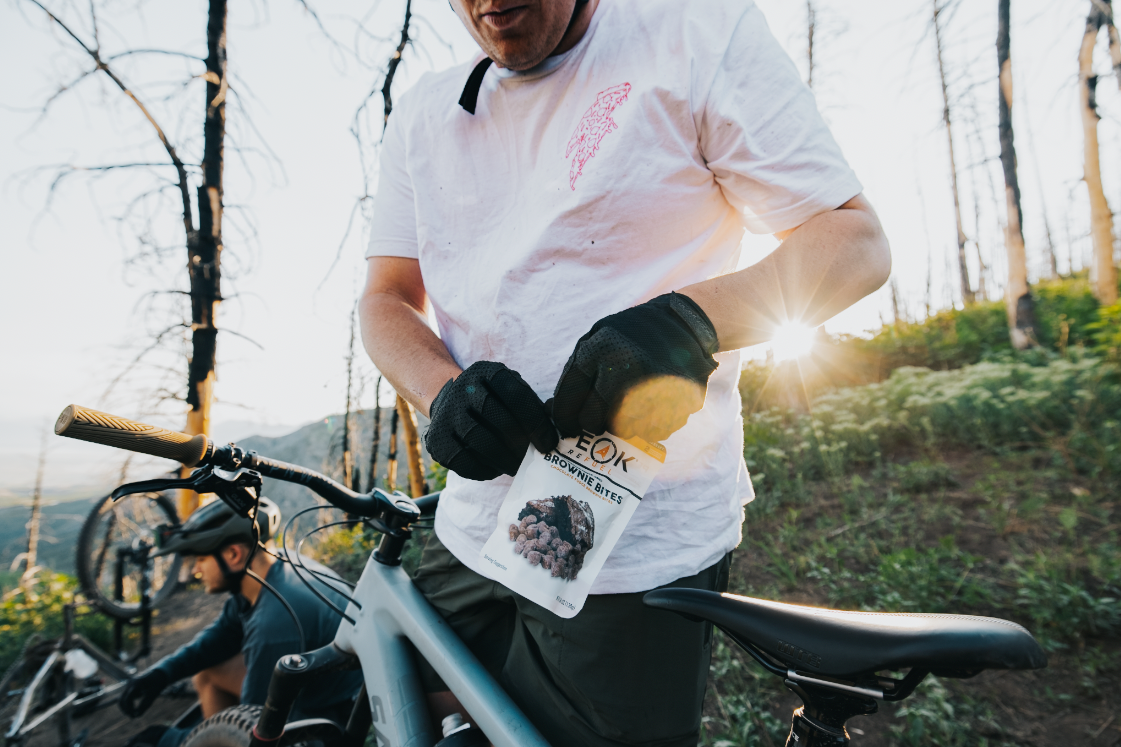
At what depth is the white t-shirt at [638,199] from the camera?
91cm

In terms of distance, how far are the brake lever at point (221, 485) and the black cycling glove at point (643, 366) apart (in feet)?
2.59

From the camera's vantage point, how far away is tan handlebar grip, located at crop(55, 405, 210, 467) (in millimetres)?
781

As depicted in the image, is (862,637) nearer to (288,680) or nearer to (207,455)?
(207,455)

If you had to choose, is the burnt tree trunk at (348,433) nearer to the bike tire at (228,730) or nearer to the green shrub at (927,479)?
the bike tire at (228,730)

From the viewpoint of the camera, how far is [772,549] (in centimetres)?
384

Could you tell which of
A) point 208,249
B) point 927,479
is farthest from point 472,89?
point 208,249

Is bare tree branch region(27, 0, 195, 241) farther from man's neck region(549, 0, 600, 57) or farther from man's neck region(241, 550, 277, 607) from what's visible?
man's neck region(549, 0, 600, 57)

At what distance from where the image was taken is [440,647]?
1.18m

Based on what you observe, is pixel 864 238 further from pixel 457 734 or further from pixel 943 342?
pixel 943 342

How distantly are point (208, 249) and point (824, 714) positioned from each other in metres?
6.42

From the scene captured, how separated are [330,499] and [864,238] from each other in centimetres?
129

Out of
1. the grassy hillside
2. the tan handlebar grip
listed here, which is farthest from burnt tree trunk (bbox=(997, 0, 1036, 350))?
the tan handlebar grip

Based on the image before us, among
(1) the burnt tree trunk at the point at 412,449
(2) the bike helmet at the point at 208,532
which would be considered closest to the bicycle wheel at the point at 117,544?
(2) the bike helmet at the point at 208,532

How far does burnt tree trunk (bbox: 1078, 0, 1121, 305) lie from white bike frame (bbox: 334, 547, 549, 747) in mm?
11799
